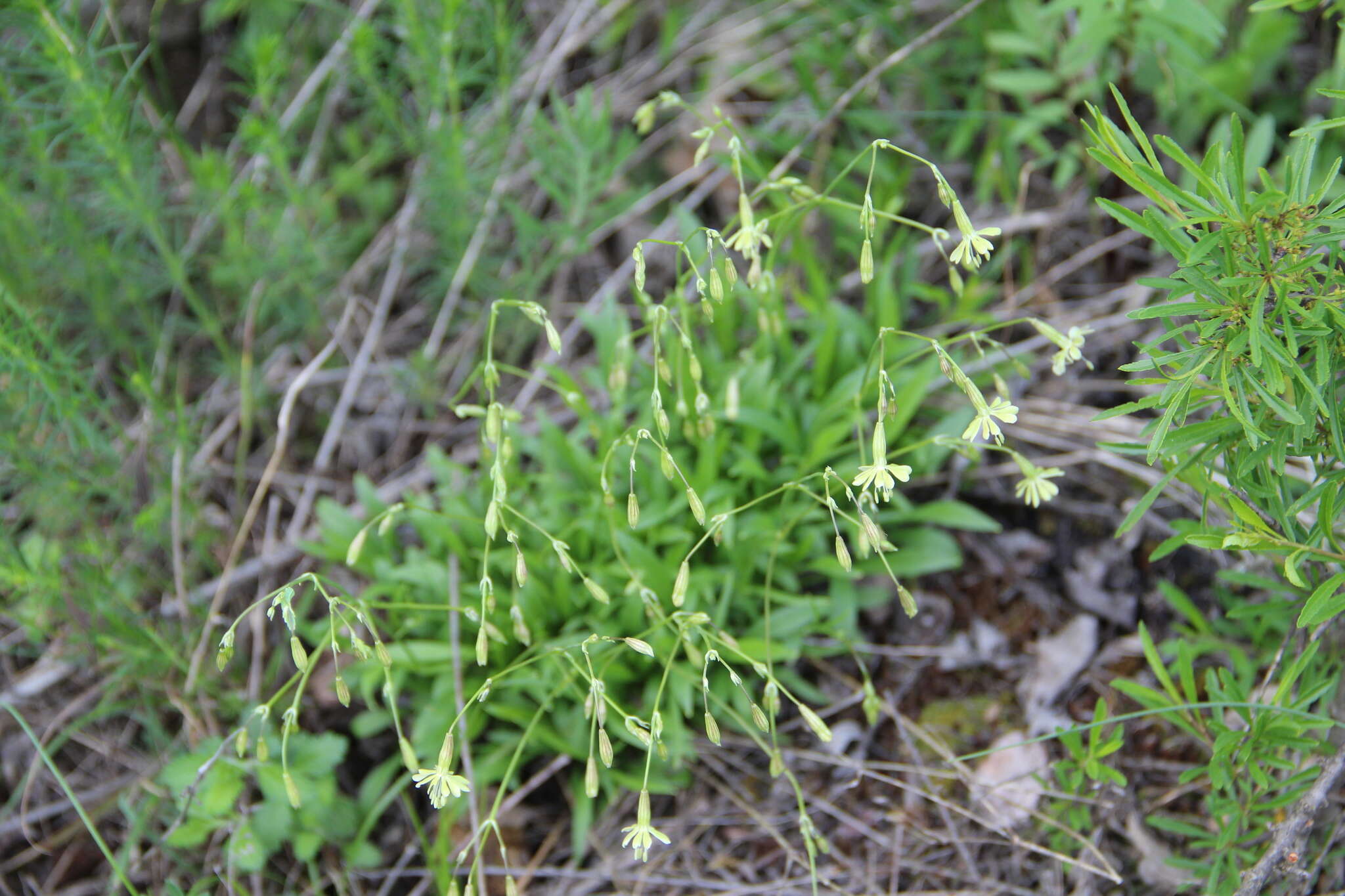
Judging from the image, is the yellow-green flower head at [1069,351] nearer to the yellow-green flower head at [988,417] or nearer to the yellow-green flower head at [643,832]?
the yellow-green flower head at [988,417]

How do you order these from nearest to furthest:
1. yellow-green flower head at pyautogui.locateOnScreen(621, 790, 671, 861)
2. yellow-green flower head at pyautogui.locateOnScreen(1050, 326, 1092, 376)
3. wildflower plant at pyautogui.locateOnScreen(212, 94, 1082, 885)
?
1. yellow-green flower head at pyautogui.locateOnScreen(621, 790, 671, 861)
2. yellow-green flower head at pyautogui.locateOnScreen(1050, 326, 1092, 376)
3. wildflower plant at pyautogui.locateOnScreen(212, 94, 1082, 885)

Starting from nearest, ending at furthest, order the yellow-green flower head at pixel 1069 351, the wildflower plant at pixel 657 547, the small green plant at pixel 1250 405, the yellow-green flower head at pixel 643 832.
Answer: the small green plant at pixel 1250 405 < the yellow-green flower head at pixel 643 832 < the yellow-green flower head at pixel 1069 351 < the wildflower plant at pixel 657 547

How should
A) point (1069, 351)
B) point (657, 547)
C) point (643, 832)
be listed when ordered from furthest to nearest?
1. point (657, 547)
2. point (1069, 351)
3. point (643, 832)

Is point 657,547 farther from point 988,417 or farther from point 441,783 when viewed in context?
point 988,417

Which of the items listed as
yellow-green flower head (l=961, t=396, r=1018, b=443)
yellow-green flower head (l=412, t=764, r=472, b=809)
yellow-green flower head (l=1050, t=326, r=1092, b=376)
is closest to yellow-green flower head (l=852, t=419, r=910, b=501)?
yellow-green flower head (l=961, t=396, r=1018, b=443)

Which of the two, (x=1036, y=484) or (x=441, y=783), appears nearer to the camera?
(x=441, y=783)

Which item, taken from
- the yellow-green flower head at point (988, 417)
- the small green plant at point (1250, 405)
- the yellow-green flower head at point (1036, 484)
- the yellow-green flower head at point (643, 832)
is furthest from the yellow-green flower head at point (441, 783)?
the small green plant at point (1250, 405)

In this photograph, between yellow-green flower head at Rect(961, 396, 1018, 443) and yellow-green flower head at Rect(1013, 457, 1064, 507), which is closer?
yellow-green flower head at Rect(961, 396, 1018, 443)

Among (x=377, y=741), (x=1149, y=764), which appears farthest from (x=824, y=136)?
(x=377, y=741)

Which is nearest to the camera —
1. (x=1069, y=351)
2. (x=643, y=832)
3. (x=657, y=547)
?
(x=643, y=832)

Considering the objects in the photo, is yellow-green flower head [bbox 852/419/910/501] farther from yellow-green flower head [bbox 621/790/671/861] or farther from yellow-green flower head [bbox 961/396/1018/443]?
yellow-green flower head [bbox 621/790/671/861]

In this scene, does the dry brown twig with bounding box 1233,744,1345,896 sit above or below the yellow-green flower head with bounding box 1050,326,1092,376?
below

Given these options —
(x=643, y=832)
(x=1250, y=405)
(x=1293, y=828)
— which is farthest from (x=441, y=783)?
(x=1250, y=405)
